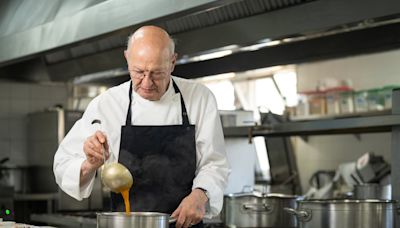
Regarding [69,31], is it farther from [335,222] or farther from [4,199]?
[4,199]

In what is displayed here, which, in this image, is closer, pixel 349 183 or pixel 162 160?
pixel 162 160

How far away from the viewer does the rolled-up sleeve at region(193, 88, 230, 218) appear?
2.36 m

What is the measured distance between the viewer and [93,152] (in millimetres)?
2180

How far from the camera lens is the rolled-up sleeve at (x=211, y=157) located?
236 centimetres

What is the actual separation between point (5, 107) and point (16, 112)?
106mm

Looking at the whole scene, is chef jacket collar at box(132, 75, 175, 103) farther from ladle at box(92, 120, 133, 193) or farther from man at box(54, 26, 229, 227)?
ladle at box(92, 120, 133, 193)

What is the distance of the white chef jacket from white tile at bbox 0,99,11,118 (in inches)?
141

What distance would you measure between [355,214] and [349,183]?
3.16 m

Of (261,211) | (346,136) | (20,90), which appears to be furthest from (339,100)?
(261,211)

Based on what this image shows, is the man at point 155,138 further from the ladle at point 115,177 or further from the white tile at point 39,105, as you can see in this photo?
the white tile at point 39,105

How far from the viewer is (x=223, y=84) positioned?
7656 millimetres

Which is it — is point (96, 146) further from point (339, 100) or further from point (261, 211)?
point (339, 100)

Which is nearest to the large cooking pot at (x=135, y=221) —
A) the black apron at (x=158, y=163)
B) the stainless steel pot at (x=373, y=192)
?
the black apron at (x=158, y=163)

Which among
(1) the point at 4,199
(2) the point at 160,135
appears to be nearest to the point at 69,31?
(2) the point at 160,135
